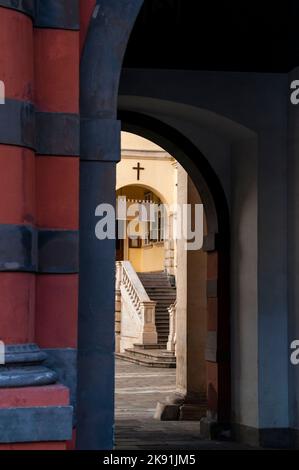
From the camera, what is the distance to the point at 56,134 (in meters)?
5.29

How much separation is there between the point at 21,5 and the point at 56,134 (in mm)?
686

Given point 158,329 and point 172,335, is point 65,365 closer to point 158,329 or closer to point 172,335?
point 172,335

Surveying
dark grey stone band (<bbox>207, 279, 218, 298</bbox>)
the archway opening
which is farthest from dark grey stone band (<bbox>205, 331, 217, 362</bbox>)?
dark grey stone band (<bbox>207, 279, 218, 298</bbox>)

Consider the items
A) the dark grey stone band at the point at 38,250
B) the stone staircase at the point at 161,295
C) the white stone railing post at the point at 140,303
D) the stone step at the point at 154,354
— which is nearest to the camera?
the dark grey stone band at the point at 38,250

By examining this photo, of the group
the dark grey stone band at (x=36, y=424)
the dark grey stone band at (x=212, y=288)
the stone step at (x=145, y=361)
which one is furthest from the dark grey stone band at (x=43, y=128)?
the stone step at (x=145, y=361)

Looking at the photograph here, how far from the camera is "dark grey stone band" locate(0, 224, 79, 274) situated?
16.2 feet

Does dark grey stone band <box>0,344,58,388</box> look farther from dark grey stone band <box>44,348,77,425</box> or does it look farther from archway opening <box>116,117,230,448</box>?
archway opening <box>116,117,230,448</box>

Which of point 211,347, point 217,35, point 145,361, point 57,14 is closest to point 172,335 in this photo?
point 145,361

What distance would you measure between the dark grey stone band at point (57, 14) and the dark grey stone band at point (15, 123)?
1.69ft

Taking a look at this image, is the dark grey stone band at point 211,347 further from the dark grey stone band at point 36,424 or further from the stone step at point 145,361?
the stone step at point 145,361

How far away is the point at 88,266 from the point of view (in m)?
5.52

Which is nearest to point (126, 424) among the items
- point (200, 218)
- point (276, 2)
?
point (200, 218)

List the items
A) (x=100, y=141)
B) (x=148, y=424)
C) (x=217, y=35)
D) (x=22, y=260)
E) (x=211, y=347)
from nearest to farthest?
(x=22, y=260) → (x=100, y=141) → (x=217, y=35) → (x=211, y=347) → (x=148, y=424)

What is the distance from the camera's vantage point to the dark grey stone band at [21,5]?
198 inches
